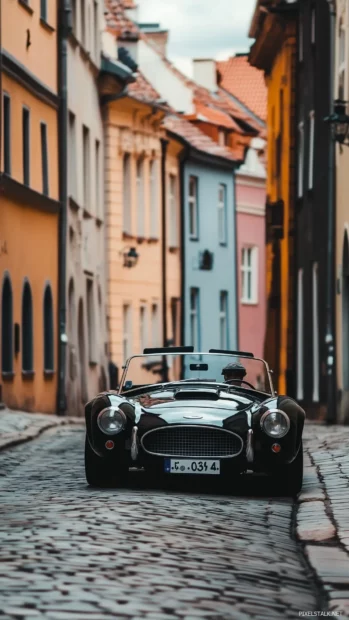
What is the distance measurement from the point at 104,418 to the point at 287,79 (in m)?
27.1

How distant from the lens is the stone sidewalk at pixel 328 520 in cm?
868

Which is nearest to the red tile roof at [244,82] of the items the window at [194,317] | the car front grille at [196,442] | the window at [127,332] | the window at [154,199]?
the window at [194,317]

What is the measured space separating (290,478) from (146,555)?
4505mm

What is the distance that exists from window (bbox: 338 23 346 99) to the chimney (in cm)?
3780

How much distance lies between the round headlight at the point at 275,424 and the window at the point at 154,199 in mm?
36952

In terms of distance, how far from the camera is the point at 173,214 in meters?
53.9

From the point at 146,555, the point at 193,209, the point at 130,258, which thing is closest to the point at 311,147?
the point at 130,258

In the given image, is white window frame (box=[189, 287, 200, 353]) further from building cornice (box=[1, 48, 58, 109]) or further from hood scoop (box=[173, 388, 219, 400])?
hood scoop (box=[173, 388, 219, 400])

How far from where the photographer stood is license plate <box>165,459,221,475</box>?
13.2 m

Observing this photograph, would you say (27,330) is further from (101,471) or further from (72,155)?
(101,471)

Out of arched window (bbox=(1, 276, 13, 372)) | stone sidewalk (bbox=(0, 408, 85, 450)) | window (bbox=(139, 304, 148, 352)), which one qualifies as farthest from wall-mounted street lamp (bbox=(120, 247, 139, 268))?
stone sidewalk (bbox=(0, 408, 85, 450))

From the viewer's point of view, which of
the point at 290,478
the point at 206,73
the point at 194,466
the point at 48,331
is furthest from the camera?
the point at 206,73

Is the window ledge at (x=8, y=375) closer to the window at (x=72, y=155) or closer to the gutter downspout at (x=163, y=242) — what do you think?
the window at (x=72, y=155)

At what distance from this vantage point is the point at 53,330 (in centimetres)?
3603
